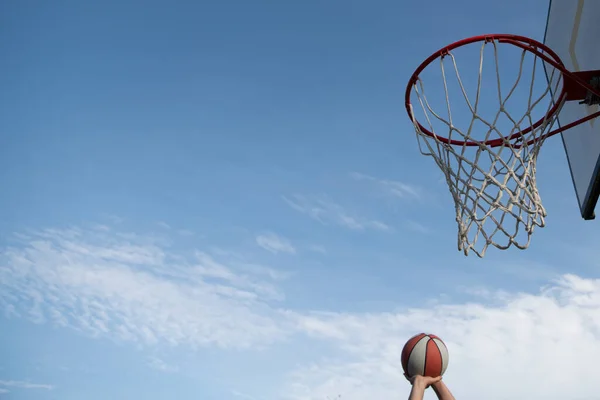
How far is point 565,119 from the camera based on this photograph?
6305 millimetres

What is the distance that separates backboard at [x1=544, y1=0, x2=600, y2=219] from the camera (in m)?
5.60

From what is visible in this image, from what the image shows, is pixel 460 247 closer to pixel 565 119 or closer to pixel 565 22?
pixel 565 119

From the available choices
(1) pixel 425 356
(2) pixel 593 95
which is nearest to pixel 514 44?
(2) pixel 593 95

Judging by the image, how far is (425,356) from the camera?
192 inches

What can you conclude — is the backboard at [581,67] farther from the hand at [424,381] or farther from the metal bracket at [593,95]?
the hand at [424,381]

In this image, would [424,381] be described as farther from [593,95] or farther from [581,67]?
[581,67]

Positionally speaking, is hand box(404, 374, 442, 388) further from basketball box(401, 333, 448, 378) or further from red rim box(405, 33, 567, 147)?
red rim box(405, 33, 567, 147)

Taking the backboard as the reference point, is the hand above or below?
below

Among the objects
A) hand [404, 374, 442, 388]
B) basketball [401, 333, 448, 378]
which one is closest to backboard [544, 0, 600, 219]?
basketball [401, 333, 448, 378]

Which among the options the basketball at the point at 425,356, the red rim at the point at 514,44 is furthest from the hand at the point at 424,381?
the red rim at the point at 514,44

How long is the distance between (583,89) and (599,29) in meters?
0.63

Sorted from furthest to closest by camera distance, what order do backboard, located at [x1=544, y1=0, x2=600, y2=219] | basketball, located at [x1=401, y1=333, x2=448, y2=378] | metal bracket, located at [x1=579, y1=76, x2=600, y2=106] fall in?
backboard, located at [x1=544, y1=0, x2=600, y2=219] < metal bracket, located at [x1=579, y1=76, x2=600, y2=106] < basketball, located at [x1=401, y1=333, x2=448, y2=378]

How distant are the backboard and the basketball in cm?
223

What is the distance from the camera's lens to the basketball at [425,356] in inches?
189
